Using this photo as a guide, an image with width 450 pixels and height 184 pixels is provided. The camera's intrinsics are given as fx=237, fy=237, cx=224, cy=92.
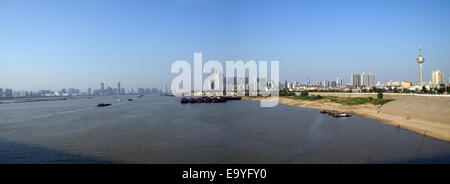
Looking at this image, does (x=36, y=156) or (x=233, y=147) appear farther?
(x=233, y=147)

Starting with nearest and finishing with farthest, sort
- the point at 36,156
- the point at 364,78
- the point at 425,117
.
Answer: the point at 36,156 < the point at 425,117 < the point at 364,78

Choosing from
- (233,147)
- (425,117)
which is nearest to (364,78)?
(425,117)

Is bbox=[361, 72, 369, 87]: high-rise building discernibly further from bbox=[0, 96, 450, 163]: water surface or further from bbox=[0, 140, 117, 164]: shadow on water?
bbox=[0, 140, 117, 164]: shadow on water

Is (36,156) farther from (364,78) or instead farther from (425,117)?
(364,78)
